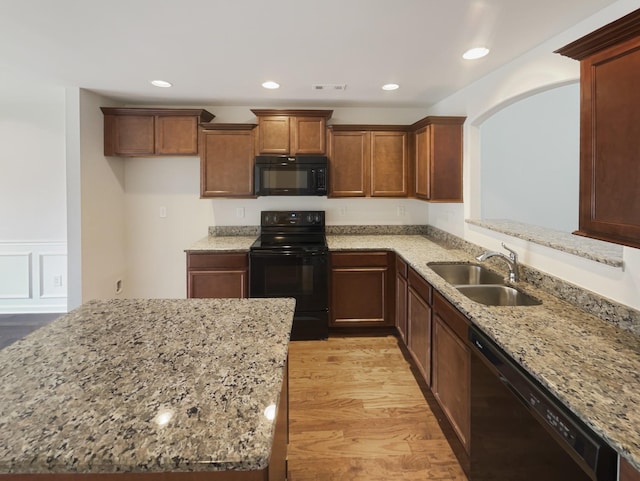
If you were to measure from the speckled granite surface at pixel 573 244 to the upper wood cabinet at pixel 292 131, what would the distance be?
1827mm

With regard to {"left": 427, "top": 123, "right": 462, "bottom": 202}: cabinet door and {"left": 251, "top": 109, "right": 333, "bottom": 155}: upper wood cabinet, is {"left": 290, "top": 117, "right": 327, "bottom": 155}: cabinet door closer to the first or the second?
{"left": 251, "top": 109, "right": 333, "bottom": 155}: upper wood cabinet

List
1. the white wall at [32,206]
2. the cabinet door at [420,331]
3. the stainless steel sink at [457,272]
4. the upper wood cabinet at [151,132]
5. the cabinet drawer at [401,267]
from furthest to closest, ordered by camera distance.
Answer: the white wall at [32,206], the upper wood cabinet at [151,132], the cabinet drawer at [401,267], the stainless steel sink at [457,272], the cabinet door at [420,331]

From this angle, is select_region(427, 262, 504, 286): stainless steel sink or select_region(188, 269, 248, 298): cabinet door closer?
select_region(427, 262, 504, 286): stainless steel sink

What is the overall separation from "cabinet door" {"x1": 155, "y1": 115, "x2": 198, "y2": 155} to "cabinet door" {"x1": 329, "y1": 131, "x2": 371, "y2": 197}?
1.35 metres

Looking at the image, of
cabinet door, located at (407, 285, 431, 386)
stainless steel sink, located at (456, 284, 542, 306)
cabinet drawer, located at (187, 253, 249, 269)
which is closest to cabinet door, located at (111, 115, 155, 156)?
cabinet drawer, located at (187, 253, 249, 269)

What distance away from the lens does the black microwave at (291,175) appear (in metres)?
3.59

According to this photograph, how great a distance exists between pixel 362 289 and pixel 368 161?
1293 millimetres

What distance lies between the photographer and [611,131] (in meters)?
1.18

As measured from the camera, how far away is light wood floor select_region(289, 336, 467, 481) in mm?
1915

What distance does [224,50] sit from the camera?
2.35 meters

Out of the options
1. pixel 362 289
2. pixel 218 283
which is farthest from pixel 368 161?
pixel 218 283

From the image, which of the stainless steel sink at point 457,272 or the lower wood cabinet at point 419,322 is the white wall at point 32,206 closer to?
the lower wood cabinet at point 419,322

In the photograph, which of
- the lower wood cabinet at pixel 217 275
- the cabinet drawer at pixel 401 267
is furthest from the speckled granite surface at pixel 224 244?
the cabinet drawer at pixel 401 267

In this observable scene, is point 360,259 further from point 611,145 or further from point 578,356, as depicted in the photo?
point 611,145
